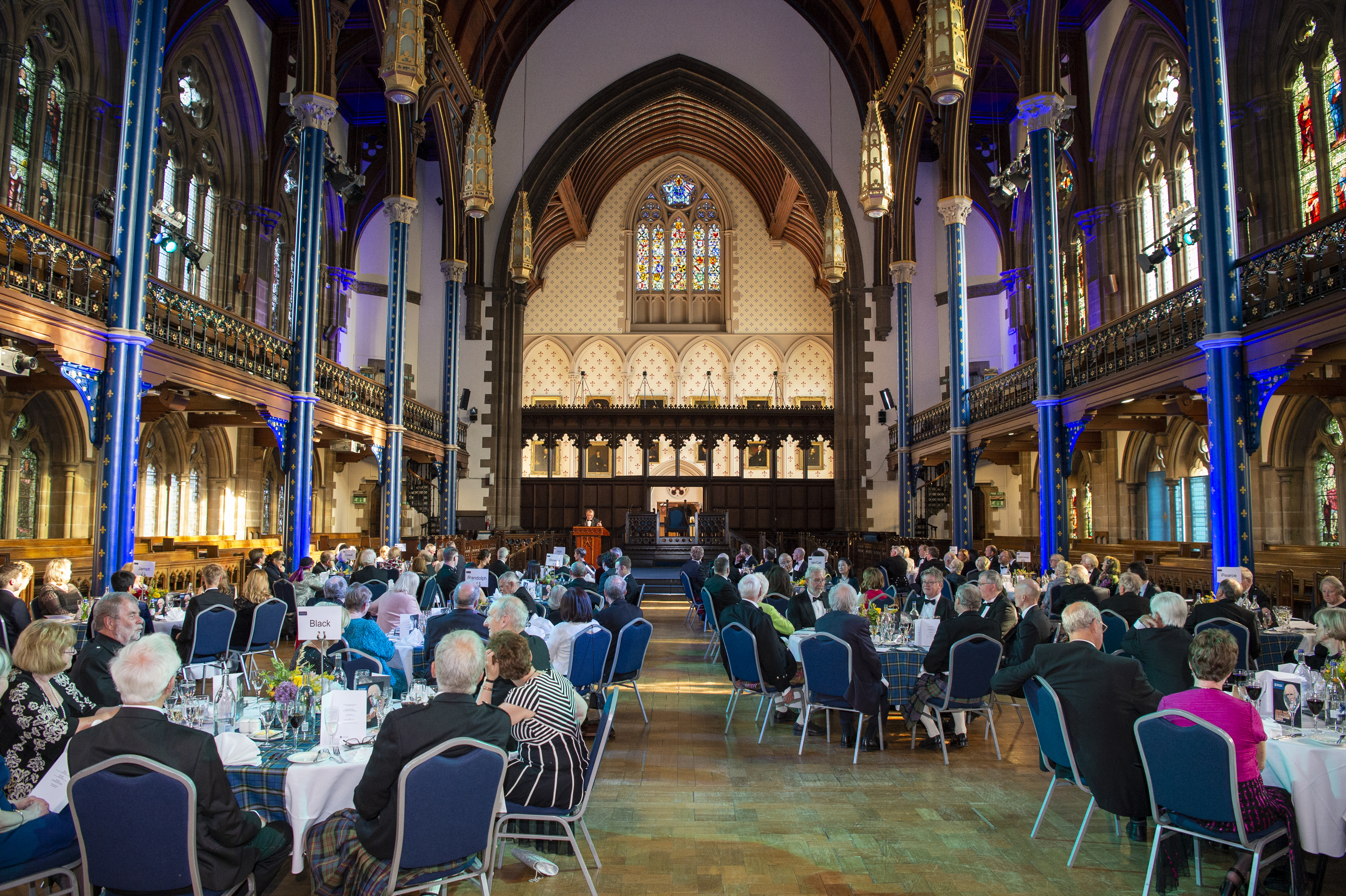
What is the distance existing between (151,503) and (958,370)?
16.2 metres

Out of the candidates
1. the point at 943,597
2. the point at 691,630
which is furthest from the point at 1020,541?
the point at 943,597

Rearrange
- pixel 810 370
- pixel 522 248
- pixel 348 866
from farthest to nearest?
Result: pixel 810 370, pixel 522 248, pixel 348 866

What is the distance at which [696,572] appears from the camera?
12977mm

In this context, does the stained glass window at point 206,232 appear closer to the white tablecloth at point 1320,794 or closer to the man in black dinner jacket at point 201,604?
the man in black dinner jacket at point 201,604

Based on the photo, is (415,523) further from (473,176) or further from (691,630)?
(691,630)

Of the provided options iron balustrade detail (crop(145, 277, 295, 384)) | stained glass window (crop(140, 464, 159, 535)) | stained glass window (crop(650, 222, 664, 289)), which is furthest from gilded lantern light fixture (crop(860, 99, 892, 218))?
stained glass window (crop(650, 222, 664, 289))

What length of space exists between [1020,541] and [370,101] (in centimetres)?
1900

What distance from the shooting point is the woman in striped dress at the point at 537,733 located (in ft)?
11.9

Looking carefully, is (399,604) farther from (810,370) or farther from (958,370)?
(810,370)

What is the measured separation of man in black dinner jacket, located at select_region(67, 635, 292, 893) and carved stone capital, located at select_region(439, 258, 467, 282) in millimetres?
19661

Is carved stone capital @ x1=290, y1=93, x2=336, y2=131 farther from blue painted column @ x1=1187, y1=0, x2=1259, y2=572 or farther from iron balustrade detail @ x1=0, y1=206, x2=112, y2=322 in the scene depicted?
blue painted column @ x1=1187, y1=0, x2=1259, y2=572

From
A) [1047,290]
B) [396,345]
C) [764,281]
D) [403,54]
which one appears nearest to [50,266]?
[403,54]

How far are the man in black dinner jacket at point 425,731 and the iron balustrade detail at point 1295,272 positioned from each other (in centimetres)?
869

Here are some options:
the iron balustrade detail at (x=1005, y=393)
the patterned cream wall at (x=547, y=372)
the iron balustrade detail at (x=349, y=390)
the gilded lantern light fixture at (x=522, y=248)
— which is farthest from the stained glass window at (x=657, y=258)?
the iron balustrade detail at (x=1005, y=393)
